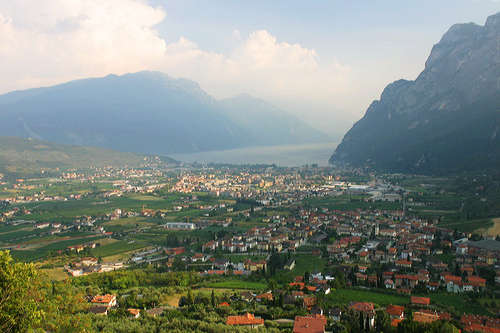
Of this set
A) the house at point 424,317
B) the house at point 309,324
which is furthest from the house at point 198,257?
the house at point 424,317

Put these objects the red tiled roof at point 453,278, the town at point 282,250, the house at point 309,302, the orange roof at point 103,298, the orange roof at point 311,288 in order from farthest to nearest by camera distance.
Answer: the red tiled roof at point 453,278 < the orange roof at point 311,288 < the orange roof at point 103,298 < the house at point 309,302 < the town at point 282,250

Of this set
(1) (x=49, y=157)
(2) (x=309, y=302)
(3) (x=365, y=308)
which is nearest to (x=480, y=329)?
(3) (x=365, y=308)

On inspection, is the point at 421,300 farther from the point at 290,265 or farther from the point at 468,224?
the point at 468,224

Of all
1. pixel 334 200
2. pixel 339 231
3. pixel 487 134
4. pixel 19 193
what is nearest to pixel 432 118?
pixel 487 134

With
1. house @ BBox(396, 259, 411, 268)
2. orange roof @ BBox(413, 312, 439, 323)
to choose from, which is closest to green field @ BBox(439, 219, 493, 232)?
house @ BBox(396, 259, 411, 268)

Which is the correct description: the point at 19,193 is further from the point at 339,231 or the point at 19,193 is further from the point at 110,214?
the point at 339,231

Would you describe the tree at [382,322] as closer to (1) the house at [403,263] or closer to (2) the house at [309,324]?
(2) the house at [309,324]
